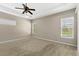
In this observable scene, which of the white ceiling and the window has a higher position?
the white ceiling

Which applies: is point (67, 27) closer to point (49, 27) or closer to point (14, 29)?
point (49, 27)

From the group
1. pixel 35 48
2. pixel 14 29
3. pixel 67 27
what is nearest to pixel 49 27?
pixel 67 27

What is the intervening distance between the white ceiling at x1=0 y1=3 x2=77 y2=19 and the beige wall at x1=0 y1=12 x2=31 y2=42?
14 centimetres

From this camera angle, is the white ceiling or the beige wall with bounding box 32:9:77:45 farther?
the beige wall with bounding box 32:9:77:45

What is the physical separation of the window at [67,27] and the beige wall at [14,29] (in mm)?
962

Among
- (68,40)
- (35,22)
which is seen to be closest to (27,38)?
(35,22)

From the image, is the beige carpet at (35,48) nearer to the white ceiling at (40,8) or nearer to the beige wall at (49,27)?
the beige wall at (49,27)

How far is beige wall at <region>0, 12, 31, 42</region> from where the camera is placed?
8.48 ft

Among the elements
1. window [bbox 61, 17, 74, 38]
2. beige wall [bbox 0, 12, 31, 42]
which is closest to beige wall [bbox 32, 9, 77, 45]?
window [bbox 61, 17, 74, 38]

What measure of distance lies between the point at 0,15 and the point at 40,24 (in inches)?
44.1

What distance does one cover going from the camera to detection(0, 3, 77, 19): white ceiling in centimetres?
247

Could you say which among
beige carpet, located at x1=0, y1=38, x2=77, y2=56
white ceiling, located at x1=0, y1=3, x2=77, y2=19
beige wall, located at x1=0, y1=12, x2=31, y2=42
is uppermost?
white ceiling, located at x1=0, y1=3, x2=77, y2=19

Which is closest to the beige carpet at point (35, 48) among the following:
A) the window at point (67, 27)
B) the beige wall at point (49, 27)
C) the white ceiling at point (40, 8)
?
the beige wall at point (49, 27)

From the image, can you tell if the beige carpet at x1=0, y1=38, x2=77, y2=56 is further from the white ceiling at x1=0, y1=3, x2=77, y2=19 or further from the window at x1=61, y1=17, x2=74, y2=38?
the white ceiling at x1=0, y1=3, x2=77, y2=19
